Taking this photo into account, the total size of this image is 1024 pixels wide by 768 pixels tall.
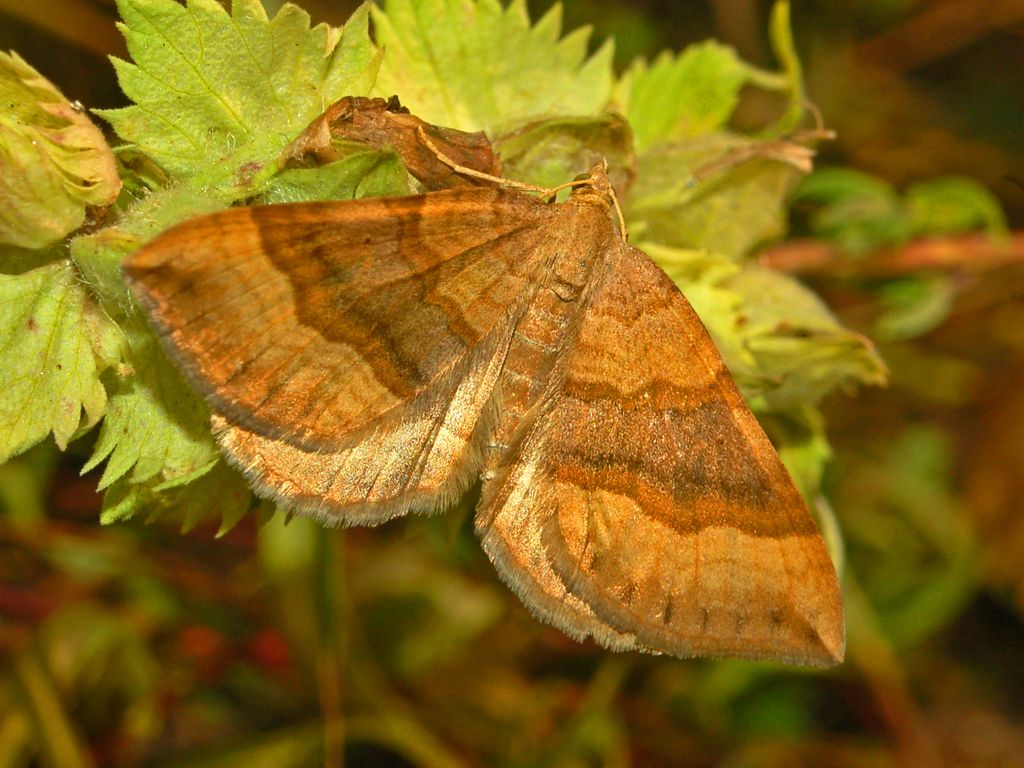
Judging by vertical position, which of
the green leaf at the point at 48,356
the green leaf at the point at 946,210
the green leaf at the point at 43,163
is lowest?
the green leaf at the point at 946,210

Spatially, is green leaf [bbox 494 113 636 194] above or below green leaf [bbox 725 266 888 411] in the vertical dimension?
above

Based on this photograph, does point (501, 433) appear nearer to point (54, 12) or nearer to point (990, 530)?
point (54, 12)

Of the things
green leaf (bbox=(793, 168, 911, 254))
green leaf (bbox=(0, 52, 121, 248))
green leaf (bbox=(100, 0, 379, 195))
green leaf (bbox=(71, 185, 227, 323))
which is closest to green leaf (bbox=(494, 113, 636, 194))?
green leaf (bbox=(100, 0, 379, 195))

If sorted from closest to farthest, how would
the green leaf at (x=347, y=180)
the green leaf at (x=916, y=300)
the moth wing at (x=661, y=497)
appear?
the green leaf at (x=347, y=180) < the moth wing at (x=661, y=497) < the green leaf at (x=916, y=300)

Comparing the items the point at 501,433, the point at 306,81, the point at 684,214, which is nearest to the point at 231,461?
the point at 501,433

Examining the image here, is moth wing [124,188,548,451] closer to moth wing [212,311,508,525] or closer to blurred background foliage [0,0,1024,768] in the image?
moth wing [212,311,508,525]

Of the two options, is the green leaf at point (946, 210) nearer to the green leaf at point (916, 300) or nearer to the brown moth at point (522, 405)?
the green leaf at point (916, 300)

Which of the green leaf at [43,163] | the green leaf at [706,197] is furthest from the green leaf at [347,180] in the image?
the green leaf at [706,197]
